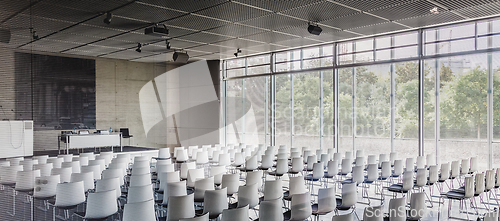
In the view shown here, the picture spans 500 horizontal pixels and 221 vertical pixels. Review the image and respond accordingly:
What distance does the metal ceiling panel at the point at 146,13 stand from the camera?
7849 millimetres

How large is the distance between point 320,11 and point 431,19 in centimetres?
307

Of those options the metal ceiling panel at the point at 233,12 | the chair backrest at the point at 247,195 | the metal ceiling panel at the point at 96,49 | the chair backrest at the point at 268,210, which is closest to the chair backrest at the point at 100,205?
the chair backrest at the point at 247,195

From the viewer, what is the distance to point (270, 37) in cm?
1124

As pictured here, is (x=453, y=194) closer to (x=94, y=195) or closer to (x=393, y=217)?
(x=393, y=217)

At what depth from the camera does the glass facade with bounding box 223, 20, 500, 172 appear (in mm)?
9586

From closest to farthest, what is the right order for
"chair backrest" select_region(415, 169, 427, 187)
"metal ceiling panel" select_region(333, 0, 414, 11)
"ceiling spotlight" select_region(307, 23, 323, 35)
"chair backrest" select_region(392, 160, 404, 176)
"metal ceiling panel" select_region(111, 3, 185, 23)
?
1. "chair backrest" select_region(415, 169, 427, 187)
2. "metal ceiling panel" select_region(333, 0, 414, 11)
3. "metal ceiling panel" select_region(111, 3, 185, 23)
4. "chair backrest" select_region(392, 160, 404, 176)
5. "ceiling spotlight" select_region(307, 23, 323, 35)

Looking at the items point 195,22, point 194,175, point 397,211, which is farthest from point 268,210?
point 195,22

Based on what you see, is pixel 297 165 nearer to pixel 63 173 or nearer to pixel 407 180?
pixel 407 180

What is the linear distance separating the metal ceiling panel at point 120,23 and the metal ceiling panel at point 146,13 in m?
0.40

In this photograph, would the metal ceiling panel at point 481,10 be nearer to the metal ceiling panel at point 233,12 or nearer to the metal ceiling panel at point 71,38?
the metal ceiling panel at point 233,12

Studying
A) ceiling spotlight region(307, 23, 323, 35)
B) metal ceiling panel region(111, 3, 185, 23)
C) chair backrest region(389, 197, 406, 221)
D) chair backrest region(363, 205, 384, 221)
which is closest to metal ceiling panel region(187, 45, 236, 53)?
metal ceiling panel region(111, 3, 185, 23)

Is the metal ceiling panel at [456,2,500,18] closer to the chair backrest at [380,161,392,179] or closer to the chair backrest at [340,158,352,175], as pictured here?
the chair backrest at [380,161,392,179]

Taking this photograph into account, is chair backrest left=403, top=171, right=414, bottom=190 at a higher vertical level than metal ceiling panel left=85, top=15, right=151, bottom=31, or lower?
lower

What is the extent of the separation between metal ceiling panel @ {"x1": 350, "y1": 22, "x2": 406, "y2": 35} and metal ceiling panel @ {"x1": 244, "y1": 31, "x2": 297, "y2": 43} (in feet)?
6.84
